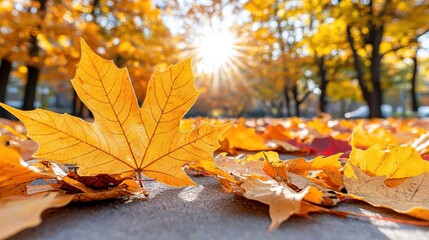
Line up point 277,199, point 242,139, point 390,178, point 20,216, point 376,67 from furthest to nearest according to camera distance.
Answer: point 376,67
point 242,139
point 390,178
point 277,199
point 20,216

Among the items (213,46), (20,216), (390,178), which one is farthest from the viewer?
(213,46)

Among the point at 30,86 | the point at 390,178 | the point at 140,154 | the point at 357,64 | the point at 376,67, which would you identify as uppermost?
the point at 30,86

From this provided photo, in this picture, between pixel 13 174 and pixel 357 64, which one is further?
pixel 357 64

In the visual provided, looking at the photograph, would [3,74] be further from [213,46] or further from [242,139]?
[242,139]

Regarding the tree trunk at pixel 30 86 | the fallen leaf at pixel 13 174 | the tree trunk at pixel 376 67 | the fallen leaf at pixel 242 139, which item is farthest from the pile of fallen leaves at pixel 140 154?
the tree trunk at pixel 376 67

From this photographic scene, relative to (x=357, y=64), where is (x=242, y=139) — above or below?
below

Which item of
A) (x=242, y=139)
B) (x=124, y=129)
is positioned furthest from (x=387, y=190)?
(x=242, y=139)
